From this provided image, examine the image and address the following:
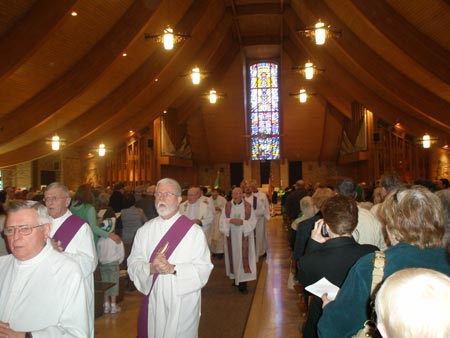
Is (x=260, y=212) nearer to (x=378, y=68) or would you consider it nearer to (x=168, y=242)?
(x=378, y=68)

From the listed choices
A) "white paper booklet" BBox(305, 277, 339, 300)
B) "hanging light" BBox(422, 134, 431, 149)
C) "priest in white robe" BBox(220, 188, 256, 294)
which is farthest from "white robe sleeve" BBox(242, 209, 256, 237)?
"hanging light" BBox(422, 134, 431, 149)

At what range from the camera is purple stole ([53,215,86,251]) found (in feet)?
11.9

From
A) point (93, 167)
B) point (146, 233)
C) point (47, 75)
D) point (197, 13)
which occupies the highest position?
point (197, 13)

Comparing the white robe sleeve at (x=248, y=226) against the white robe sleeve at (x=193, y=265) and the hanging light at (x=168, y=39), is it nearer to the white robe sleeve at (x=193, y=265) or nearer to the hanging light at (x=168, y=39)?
the hanging light at (x=168, y=39)

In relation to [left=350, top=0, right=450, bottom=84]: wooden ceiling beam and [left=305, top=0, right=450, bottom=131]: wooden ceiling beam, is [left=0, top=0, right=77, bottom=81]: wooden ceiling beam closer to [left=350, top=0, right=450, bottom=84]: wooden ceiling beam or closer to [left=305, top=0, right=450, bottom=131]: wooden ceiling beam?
[left=350, top=0, right=450, bottom=84]: wooden ceiling beam

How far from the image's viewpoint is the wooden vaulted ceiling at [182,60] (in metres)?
8.99

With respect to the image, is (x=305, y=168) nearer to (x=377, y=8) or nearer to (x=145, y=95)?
(x=145, y=95)

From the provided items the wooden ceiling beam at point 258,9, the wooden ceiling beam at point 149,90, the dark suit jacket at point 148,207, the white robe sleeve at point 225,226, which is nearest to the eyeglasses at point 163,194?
the white robe sleeve at point 225,226

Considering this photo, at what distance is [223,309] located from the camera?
6418 mm

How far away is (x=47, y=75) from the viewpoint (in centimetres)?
1048

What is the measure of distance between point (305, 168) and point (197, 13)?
50.5 feet

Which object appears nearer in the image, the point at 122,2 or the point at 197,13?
the point at 122,2

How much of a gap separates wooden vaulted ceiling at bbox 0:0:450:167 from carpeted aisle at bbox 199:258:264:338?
17.5 ft

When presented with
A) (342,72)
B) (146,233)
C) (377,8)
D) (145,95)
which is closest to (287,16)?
(342,72)
